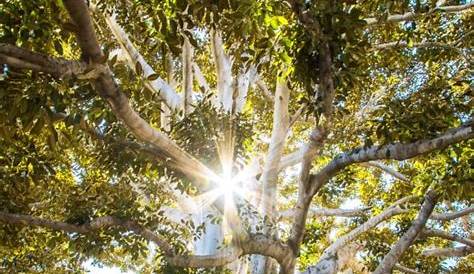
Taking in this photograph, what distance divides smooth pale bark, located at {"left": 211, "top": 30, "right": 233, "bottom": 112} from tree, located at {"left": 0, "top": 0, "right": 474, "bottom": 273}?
0.12 feet

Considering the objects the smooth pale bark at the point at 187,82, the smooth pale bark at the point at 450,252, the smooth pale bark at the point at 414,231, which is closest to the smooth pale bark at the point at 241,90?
the smooth pale bark at the point at 187,82

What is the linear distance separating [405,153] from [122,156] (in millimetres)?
2941

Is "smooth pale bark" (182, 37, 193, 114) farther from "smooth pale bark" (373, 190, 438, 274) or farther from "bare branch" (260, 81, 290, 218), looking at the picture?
"smooth pale bark" (373, 190, 438, 274)

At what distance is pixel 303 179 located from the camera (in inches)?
209

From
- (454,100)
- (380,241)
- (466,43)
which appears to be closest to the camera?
(454,100)

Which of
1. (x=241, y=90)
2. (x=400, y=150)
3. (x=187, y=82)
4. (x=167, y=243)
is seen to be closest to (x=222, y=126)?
(x=167, y=243)

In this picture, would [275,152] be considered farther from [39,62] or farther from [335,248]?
[39,62]

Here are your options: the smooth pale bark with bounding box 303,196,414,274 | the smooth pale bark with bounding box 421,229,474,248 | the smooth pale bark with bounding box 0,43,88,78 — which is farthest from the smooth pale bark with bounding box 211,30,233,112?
the smooth pale bark with bounding box 0,43,88,78

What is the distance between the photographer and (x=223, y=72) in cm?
909

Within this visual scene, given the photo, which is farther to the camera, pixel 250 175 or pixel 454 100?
pixel 250 175

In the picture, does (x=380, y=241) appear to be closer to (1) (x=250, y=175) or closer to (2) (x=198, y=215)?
(1) (x=250, y=175)

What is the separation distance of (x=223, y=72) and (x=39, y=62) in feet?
20.7

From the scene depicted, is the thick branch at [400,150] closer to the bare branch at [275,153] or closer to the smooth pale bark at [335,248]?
the smooth pale bark at [335,248]

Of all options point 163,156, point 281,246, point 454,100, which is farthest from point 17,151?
point 454,100
